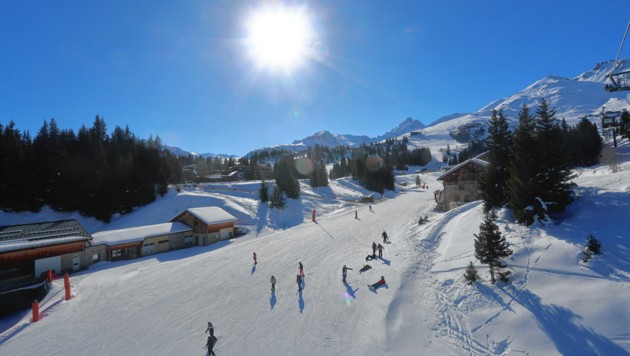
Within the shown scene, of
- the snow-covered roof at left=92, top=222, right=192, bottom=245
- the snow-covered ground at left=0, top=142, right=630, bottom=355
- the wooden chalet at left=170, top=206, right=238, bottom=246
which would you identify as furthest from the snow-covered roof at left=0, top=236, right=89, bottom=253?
the wooden chalet at left=170, top=206, right=238, bottom=246

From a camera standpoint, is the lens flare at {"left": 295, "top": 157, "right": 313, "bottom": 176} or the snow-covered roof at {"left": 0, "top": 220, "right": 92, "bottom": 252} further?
the lens flare at {"left": 295, "top": 157, "right": 313, "bottom": 176}

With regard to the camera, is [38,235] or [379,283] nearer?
[379,283]

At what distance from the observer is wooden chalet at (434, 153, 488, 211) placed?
39.5 m

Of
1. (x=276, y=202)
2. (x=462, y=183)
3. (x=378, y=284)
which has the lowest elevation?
(x=378, y=284)

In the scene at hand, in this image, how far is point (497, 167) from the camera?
25781 mm

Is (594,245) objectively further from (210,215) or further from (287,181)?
(287,181)

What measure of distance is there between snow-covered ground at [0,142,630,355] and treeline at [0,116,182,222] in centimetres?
3075

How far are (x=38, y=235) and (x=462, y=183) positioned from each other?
49.7 meters

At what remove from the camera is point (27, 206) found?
4834 cm

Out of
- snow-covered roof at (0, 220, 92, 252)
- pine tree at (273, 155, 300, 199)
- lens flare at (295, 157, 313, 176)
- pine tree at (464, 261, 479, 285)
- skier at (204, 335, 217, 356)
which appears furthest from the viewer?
lens flare at (295, 157, 313, 176)

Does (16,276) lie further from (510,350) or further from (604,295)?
(604,295)

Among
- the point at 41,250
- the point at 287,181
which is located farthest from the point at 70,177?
the point at 287,181

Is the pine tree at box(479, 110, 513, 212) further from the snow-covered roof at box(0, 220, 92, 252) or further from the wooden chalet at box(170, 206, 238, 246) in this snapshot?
the snow-covered roof at box(0, 220, 92, 252)

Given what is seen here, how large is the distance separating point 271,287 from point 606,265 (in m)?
18.2
